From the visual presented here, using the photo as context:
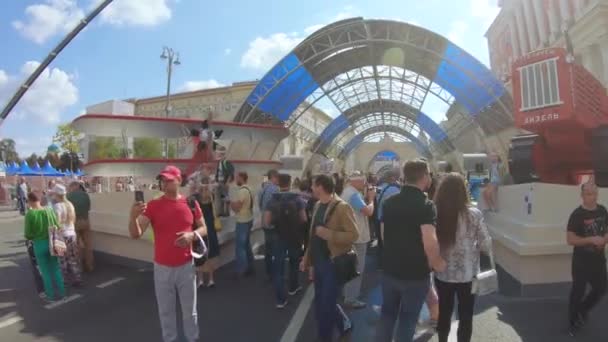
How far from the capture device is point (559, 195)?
5832mm

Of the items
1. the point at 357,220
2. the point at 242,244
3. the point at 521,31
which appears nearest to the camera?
the point at 357,220

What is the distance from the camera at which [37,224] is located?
20.6 ft

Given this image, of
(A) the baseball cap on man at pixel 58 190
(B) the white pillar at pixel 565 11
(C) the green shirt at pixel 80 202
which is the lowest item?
(C) the green shirt at pixel 80 202

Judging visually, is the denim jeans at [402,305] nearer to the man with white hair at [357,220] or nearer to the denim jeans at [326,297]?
the denim jeans at [326,297]

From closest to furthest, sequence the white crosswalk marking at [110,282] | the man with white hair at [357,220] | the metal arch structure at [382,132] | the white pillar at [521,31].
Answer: the man with white hair at [357,220], the white crosswalk marking at [110,282], the white pillar at [521,31], the metal arch structure at [382,132]

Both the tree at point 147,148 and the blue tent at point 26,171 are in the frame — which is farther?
the tree at point 147,148

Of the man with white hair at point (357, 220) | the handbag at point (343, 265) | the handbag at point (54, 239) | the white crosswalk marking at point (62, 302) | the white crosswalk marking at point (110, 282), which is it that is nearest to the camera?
the handbag at point (343, 265)

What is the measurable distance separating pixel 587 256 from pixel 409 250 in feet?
7.88

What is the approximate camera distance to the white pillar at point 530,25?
98.7 ft

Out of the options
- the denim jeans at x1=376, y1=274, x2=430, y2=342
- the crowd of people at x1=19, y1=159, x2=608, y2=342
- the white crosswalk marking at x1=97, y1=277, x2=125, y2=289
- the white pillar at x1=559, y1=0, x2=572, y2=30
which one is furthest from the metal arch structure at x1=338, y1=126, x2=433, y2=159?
the denim jeans at x1=376, y1=274, x2=430, y2=342

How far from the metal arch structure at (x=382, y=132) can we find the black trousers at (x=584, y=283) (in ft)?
136

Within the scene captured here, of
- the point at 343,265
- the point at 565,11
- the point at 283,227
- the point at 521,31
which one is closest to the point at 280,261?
the point at 283,227

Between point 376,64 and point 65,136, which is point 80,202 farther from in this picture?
point 65,136

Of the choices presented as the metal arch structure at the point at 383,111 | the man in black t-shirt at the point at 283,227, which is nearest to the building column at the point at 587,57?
the metal arch structure at the point at 383,111
